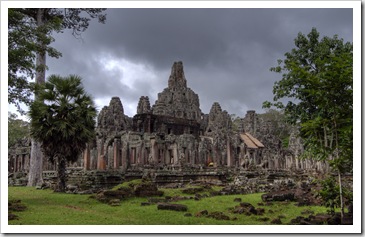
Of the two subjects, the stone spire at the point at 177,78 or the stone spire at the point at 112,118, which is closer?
the stone spire at the point at 112,118

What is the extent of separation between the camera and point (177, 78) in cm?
6334

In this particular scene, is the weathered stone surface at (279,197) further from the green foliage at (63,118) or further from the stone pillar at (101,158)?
the stone pillar at (101,158)

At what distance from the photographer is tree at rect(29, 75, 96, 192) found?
17281 millimetres

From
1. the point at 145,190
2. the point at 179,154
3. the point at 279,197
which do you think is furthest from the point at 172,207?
the point at 179,154

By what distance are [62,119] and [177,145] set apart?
13.1 metres

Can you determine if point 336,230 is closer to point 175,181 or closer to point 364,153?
point 364,153

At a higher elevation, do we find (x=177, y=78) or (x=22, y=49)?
(x=177, y=78)

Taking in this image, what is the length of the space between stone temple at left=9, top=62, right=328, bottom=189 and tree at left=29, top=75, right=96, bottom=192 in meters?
2.83

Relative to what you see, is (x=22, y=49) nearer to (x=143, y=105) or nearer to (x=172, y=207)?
(x=172, y=207)

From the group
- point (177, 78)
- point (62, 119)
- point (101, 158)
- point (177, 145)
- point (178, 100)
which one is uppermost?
point (177, 78)

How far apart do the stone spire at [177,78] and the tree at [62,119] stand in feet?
144

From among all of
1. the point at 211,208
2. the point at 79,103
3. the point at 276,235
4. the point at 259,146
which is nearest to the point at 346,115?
the point at 276,235

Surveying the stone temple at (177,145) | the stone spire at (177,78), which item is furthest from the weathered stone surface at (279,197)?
the stone spire at (177,78)

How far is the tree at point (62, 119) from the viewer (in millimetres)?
17281
